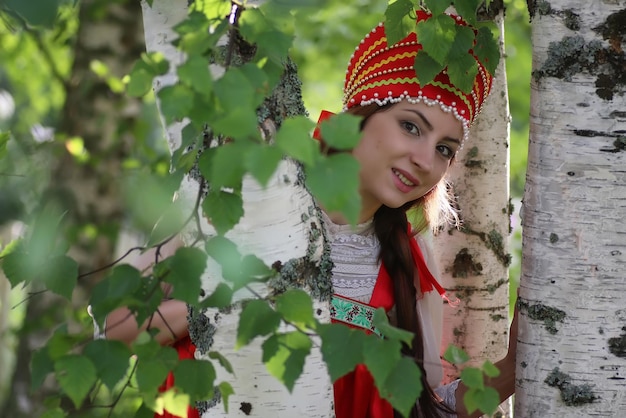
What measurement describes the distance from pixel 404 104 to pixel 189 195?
966mm

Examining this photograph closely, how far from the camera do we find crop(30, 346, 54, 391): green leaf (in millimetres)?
1457

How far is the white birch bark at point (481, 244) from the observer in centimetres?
279

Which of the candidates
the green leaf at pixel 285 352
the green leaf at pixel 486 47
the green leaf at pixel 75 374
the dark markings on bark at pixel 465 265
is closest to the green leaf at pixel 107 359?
the green leaf at pixel 75 374

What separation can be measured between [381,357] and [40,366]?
0.59 meters

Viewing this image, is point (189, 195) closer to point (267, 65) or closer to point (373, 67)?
point (267, 65)

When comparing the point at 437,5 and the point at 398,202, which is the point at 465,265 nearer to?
the point at 398,202

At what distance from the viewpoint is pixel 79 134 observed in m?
5.20

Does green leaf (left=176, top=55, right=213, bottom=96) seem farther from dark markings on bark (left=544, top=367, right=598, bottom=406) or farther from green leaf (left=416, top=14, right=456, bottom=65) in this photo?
dark markings on bark (left=544, top=367, right=598, bottom=406)

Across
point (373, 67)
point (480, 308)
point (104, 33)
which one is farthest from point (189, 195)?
point (104, 33)

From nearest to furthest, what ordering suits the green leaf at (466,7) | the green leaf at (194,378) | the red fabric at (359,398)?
the green leaf at (194,378) < the green leaf at (466,7) < the red fabric at (359,398)

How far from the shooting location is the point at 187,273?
1.40 metres

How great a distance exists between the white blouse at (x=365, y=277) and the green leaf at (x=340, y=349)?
1.18m

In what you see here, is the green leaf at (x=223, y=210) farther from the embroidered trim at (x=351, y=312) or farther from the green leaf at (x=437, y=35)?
the embroidered trim at (x=351, y=312)

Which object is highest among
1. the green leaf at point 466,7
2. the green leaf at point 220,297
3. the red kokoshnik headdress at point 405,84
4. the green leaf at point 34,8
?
the red kokoshnik headdress at point 405,84
